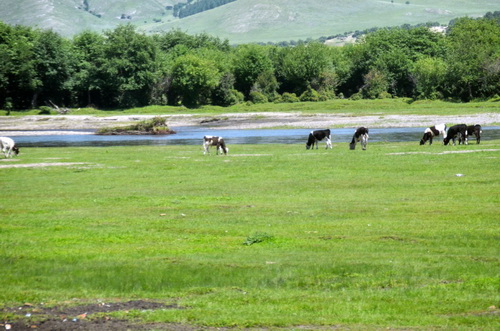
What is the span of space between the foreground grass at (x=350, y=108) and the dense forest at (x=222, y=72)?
440cm

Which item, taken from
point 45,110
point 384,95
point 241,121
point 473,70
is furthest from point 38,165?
point 384,95

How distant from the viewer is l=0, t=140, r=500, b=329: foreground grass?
35.2 feet

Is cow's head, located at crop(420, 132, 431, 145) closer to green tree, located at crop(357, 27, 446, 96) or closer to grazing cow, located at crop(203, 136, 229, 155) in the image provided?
grazing cow, located at crop(203, 136, 229, 155)

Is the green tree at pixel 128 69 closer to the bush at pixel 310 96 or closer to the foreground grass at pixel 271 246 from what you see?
the bush at pixel 310 96

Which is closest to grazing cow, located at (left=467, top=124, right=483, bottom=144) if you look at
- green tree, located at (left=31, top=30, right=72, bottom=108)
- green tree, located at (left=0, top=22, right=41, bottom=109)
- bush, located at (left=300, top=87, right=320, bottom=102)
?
bush, located at (left=300, top=87, right=320, bottom=102)

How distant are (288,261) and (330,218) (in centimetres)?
513

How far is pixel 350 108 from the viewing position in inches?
3969

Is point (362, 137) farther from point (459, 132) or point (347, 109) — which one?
point (347, 109)

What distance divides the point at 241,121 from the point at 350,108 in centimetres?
1737

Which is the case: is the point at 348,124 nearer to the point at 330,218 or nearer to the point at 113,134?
the point at 113,134

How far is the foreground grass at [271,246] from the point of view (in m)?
10.7

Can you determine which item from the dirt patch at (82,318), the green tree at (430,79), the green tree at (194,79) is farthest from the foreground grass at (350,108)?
the dirt patch at (82,318)

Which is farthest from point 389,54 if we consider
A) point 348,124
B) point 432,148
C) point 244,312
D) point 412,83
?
point 244,312

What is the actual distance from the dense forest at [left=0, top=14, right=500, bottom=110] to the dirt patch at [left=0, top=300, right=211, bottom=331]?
98.1 metres
